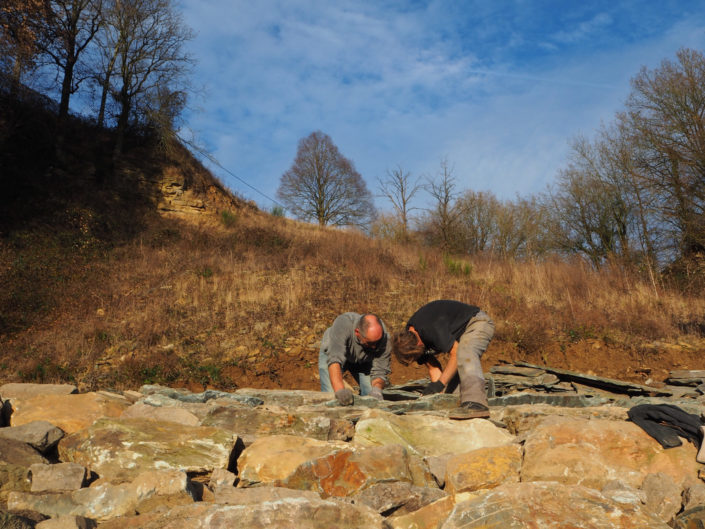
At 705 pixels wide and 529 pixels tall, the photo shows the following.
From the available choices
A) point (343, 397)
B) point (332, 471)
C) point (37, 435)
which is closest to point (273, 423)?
point (343, 397)

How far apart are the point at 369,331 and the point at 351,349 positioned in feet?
1.63

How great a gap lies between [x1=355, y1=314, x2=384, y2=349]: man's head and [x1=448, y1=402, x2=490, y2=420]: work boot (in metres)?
1.26

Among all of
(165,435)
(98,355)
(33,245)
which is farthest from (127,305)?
(165,435)

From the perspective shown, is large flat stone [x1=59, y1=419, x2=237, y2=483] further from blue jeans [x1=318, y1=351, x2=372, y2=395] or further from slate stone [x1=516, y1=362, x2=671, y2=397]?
slate stone [x1=516, y1=362, x2=671, y2=397]

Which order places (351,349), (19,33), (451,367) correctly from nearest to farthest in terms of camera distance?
(451,367)
(351,349)
(19,33)

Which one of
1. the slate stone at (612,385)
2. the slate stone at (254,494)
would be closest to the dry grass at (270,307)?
the slate stone at (612,385)

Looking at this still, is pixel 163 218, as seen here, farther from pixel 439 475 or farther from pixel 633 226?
pixel 633 226

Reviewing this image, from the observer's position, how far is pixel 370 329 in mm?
5531

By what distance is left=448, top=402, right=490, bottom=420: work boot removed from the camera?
4359mm

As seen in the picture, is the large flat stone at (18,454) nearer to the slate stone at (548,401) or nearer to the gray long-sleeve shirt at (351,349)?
the gray long-sleeve shirt at (351,349)

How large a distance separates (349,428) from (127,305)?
943 centimetres

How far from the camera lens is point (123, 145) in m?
20.9

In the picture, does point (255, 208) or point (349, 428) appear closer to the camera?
point (349, 428)

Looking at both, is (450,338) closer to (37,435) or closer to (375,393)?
(375,393)
